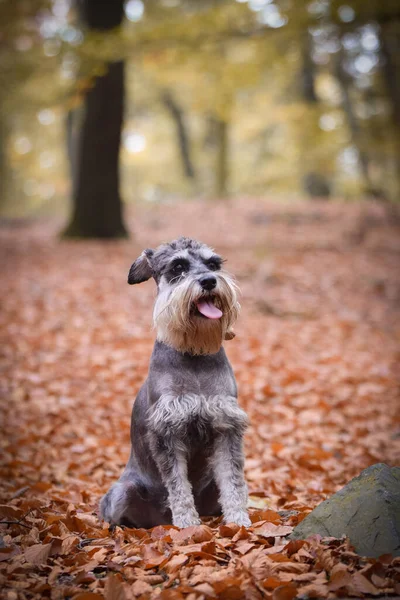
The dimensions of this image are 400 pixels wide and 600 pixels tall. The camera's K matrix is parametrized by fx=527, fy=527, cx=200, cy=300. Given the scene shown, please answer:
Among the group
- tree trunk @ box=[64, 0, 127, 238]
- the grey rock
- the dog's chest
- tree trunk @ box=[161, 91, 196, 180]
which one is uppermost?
tree trunk @ box=[161, 91, 196, 180]

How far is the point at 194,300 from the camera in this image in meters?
3.65

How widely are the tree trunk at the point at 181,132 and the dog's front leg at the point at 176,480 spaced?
25756mm

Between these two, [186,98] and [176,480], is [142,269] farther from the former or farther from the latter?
[186,98]

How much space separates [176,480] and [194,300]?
1249 mm

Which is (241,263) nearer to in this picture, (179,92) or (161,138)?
(179,92)

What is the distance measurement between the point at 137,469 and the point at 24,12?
1543cm

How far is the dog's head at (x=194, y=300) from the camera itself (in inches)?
143

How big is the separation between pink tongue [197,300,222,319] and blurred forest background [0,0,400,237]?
9.98 meters

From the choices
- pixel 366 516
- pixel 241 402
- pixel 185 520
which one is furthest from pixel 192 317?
pixel 241 402

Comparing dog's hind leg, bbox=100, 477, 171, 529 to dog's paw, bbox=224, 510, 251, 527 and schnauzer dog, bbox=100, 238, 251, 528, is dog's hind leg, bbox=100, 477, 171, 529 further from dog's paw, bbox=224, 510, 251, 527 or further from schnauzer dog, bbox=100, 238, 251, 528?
dog's paw, bbox=224, 510, 251, 527

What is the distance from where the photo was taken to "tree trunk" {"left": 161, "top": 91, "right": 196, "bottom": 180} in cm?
2748

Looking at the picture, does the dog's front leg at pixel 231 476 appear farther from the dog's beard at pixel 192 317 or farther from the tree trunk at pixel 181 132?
the tree trunk at pixel 181 132

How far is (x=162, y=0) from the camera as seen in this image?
21.5 metres

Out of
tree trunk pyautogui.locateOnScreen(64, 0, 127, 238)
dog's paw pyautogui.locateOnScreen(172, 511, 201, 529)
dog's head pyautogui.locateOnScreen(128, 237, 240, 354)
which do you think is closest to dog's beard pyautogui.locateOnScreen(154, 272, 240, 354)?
dog's head pyautogui.locateOnScreen(128, 237, 240, 354)
